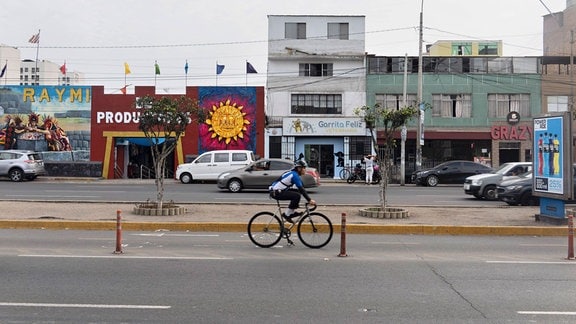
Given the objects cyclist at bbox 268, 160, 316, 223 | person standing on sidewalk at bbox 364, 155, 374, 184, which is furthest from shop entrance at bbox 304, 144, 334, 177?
cyclist at bbox 268, 160, 316, 223

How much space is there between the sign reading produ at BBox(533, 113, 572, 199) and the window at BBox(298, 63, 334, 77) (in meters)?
24.6

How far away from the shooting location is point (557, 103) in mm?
37625

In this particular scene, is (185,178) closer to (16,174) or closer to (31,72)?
(16,174)

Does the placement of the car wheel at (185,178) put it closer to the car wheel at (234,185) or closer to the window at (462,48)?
the car wheel at (234,185)

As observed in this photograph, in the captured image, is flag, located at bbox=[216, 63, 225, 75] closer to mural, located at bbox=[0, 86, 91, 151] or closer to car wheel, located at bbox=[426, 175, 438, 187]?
mural, located at bbox=[0, 86, 91, 151]

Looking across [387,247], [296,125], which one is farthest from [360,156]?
[387,247]

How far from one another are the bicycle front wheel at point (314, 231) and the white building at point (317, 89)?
26.4 meters

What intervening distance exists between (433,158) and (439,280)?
30928 mm

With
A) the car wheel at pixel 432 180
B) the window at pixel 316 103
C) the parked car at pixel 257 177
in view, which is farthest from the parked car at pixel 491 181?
the window at pixel 316 103

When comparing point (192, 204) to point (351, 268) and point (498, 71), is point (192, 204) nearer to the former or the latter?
point (351, 268)

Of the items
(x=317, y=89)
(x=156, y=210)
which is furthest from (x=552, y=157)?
(x=317, y=89)

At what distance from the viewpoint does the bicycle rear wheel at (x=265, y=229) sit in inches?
416

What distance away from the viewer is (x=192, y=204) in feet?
57.6

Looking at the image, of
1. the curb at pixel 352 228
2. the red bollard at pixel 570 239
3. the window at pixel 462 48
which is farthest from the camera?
the window at pixel 462 48
